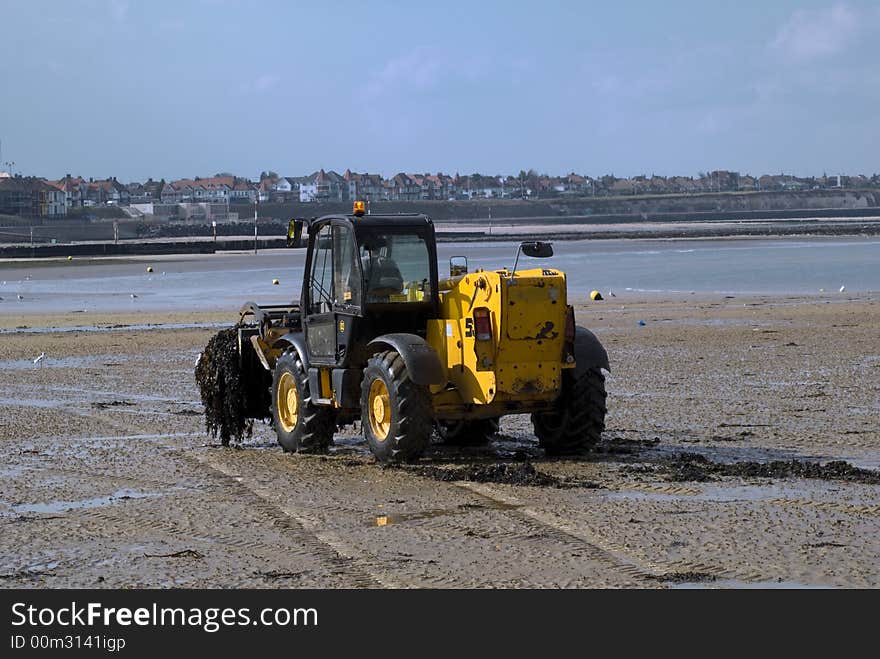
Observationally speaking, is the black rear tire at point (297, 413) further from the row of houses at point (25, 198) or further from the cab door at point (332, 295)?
the row of houses at point (25, 198)

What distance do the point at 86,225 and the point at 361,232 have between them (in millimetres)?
133391

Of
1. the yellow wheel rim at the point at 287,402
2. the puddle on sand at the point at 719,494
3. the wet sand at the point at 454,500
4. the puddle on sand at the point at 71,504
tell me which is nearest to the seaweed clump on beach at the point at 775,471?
the wet sand at the point at 454,500

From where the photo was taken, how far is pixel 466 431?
13.2 metres

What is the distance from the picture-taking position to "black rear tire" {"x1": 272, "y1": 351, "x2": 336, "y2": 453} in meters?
12.7

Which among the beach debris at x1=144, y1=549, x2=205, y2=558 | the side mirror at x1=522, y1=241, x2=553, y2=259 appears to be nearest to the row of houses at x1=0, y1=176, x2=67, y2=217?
the side mirror at x1=522, y1=241, x2=553, y2=259

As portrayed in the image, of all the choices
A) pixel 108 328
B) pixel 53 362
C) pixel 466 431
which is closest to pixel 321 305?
pixel 466 431

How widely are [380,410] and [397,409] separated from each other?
54 cm

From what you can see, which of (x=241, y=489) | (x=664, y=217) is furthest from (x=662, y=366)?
(x=664, y=217)

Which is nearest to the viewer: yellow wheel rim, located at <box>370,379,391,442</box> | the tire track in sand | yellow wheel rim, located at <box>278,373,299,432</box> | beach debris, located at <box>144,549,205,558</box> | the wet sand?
the tire track in sand

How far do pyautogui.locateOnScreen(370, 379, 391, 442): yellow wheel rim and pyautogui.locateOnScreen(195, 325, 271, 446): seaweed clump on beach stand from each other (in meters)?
2.17

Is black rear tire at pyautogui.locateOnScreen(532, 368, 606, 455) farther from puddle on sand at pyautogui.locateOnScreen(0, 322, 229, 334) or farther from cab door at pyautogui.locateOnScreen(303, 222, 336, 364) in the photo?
puddle on sand at pyautogui.locateOnScreen(0, 322, 229, 334)

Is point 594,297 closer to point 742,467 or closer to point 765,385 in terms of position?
point 765,385

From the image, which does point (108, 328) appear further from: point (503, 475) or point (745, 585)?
point (745, 585)
